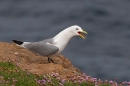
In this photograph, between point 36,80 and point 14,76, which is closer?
point 36,80

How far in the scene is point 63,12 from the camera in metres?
36.2

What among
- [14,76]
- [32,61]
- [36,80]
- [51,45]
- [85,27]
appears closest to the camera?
[36,80]

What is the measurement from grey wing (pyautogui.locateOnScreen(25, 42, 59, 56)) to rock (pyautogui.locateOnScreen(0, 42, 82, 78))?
0.34m

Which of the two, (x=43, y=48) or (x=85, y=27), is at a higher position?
(x=85, y=27)

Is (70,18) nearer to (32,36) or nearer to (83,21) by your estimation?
(83,21)

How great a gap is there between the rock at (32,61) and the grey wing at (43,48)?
0.34 m

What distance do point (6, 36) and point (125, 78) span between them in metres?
9.05

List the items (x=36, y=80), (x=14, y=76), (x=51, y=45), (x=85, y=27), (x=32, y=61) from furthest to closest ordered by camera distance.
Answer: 1. (x=85, y=27)
2. (x=32, y=61)
3. (x=51, y=45)
4. (x=14, y=76)
5. (x=36, y=80)

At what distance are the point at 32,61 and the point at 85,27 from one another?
621 inches

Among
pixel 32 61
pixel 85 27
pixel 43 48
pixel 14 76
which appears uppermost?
pixel 85 27

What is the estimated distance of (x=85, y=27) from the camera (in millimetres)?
32844

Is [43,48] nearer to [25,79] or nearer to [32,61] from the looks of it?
[32,61]

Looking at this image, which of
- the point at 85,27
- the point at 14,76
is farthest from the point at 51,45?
the point at 85,27

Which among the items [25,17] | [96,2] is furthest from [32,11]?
[96,2]
